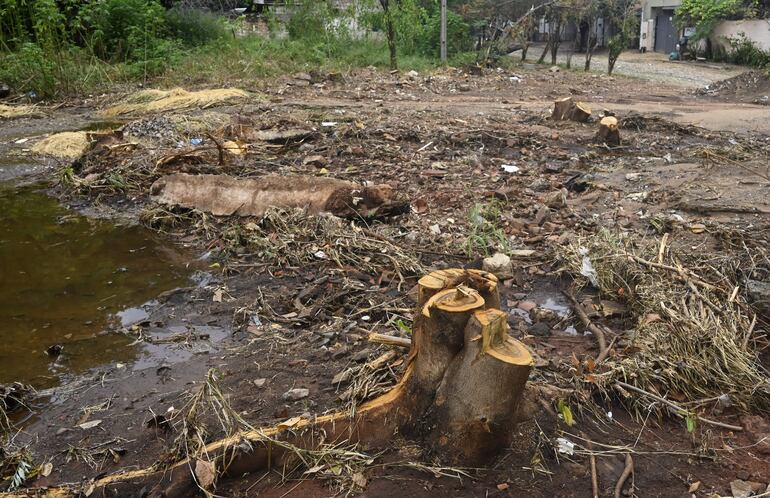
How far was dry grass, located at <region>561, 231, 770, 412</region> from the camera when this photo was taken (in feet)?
7.84

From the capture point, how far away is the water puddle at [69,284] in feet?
9.45

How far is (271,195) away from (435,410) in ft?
9.06

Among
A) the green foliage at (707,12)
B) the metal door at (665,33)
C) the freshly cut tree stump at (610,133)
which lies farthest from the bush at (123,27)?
the metal door at (665,33)

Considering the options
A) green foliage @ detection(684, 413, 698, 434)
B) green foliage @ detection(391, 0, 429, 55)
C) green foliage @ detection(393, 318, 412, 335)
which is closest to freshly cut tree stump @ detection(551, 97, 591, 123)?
green foliage @ detection(393, 318, 412, 335)

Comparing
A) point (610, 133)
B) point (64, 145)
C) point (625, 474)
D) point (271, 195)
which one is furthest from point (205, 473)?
point (64, 145)

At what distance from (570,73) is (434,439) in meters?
13.3

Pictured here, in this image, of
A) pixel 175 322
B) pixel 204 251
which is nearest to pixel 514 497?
pixel 175 322

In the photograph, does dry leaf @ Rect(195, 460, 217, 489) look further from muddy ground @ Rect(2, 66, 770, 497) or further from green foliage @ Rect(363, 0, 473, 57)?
green foliage @ Rect(363, 0, 473, 57)

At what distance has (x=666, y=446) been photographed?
83.4 inches

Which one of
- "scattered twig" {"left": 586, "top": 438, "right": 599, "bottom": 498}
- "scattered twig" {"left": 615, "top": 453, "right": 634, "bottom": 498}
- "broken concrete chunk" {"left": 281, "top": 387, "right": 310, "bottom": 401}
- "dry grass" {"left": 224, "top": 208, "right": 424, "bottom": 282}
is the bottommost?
"scattered twig" {"left": 615, "top": 453, "right": 634, "bottom": 498}

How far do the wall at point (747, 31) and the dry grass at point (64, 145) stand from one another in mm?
16296

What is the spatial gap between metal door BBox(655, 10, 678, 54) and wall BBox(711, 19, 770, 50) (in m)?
2.89

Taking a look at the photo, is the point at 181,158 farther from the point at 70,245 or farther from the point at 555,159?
the point at 555,159

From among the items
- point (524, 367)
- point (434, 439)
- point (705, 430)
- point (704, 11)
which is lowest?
point (705, 430)
